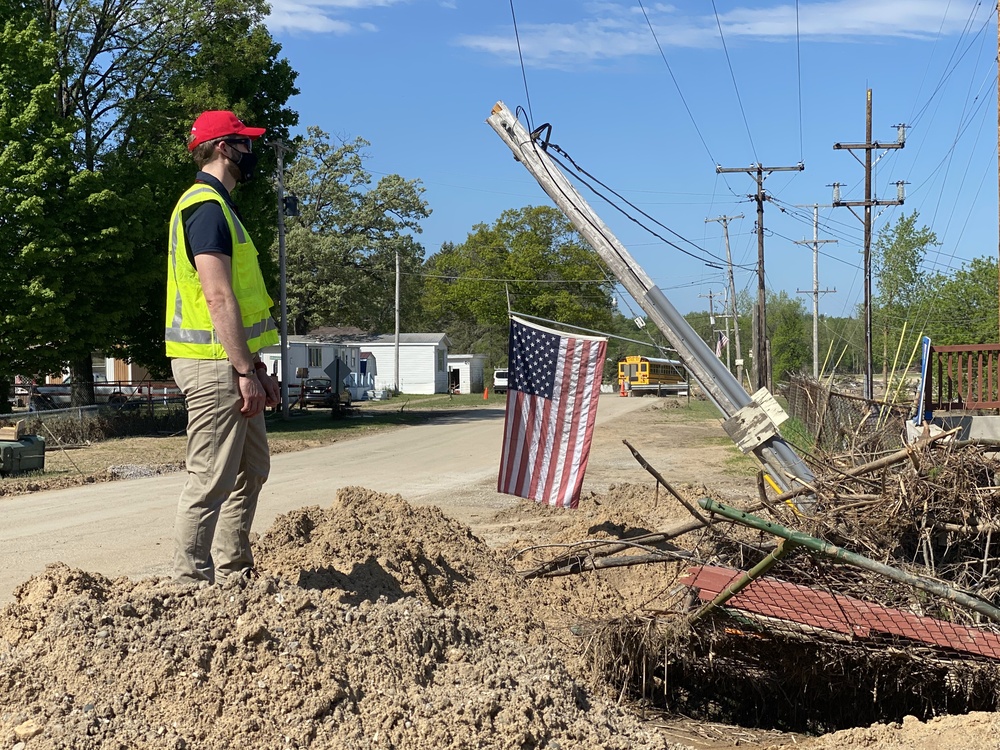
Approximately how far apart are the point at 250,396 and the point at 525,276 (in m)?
71.6

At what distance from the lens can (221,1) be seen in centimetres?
2936

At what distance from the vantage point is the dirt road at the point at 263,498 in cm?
871

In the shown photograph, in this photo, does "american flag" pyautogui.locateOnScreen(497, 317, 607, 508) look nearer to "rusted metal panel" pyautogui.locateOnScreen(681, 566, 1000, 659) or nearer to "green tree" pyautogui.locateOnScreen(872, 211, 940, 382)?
"rusted metal panel" pyautogui.locateOnScreen(681, 566, 1000, 659)

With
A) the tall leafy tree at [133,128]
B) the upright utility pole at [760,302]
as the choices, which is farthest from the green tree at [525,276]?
the tall leafy tree at [133,128]

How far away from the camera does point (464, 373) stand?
Result: 7062 centimetres

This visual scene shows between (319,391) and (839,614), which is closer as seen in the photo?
(839,614)

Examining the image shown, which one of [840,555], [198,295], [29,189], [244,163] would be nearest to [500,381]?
[29,189]

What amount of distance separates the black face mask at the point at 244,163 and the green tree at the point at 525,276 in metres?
68.6

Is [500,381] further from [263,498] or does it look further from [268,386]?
[268,386]

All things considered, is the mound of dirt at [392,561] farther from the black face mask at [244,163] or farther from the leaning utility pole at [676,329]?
the leaning utility pole at [676,329]

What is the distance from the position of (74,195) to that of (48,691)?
22.7 metres

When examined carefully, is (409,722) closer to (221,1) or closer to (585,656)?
(585,656)

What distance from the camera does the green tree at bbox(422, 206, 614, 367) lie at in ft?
246

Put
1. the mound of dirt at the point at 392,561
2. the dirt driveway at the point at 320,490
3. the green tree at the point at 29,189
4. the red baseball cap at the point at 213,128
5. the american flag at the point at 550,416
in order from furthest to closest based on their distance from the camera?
the green tree at the point at 29,189
the american flag at the point at 550,416
the dirt driveway at the point at 320,490
the mound of dirt at the point at 392,561
the red baseball cap at the point at 213,128
